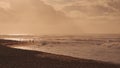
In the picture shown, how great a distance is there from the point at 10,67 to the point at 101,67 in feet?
25.6

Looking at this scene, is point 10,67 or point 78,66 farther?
point 78,66

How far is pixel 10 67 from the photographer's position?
66.4 ft

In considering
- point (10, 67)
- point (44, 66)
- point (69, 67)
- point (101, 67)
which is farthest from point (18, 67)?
point (101, 67)

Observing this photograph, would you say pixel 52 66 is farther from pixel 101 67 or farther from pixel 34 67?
pixel 101 67

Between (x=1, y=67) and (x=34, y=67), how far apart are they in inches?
105

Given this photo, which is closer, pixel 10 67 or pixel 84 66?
pixel 10 67

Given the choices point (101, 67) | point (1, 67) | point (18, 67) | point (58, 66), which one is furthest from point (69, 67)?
point (1, 67)

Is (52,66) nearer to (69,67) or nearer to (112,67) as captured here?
(69,67)

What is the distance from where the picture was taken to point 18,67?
20.5 meters

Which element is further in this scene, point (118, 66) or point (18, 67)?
point (118, 66)

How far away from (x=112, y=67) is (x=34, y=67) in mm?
6955

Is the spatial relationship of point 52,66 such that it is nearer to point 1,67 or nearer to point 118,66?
point 1,67

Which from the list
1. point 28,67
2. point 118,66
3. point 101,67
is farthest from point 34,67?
point 118,66

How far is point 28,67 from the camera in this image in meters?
20.6
